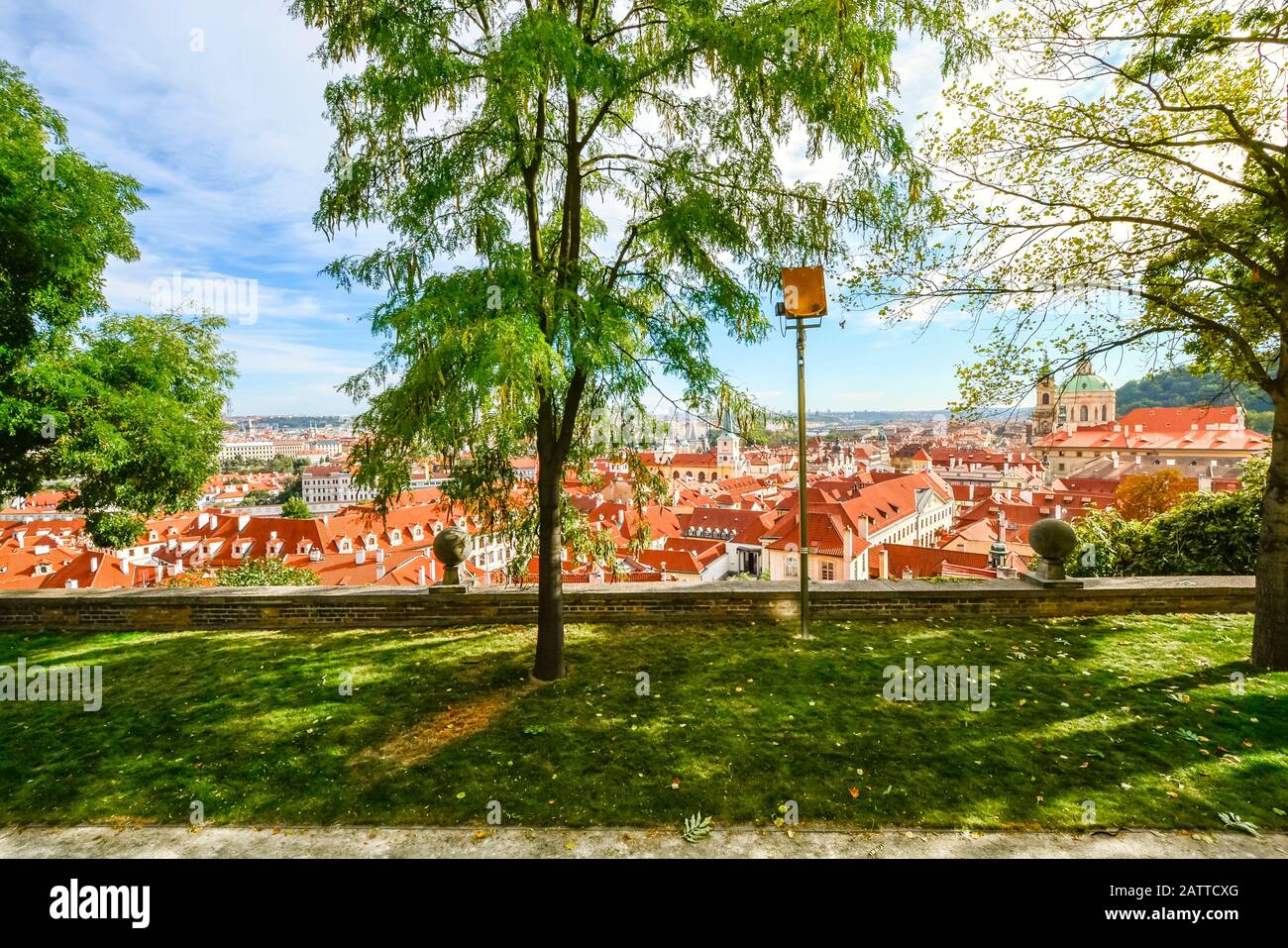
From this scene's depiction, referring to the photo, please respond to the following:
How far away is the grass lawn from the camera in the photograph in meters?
3.27

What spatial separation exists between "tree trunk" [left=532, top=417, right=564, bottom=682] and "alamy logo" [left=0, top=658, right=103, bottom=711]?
4147 millimetres

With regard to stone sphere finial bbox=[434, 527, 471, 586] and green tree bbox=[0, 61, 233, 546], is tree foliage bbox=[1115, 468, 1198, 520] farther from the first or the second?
green tree bbox=[0, 61, 233, 546]

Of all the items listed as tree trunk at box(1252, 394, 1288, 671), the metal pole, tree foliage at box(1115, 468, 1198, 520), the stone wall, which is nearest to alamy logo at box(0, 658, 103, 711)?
the stone wall

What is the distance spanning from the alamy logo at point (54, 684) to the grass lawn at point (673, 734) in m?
0.15

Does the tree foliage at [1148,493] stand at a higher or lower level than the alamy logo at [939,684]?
higher

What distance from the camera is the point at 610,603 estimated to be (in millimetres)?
6812

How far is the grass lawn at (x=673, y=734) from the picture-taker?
3268 mm

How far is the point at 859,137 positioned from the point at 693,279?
1.75 metres

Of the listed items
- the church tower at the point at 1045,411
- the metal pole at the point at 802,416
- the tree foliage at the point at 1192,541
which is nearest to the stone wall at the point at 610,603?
the metal pole at the point at 802,416

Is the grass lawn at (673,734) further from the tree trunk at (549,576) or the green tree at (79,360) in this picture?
the green tree at (79,360)

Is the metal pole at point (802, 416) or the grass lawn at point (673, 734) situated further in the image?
the metal pole at point (802, 416)

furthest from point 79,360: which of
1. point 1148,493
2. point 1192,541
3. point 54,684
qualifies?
point 1148,493
